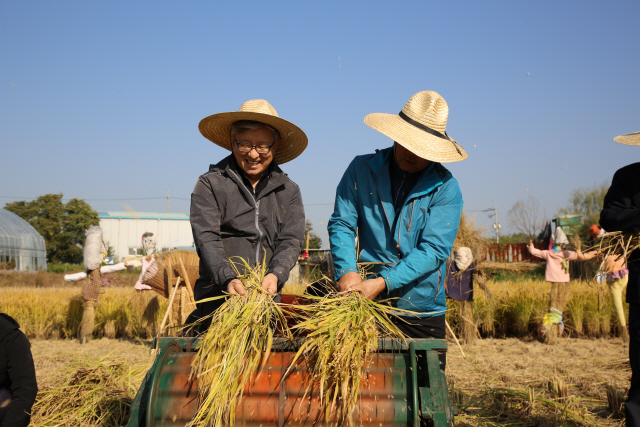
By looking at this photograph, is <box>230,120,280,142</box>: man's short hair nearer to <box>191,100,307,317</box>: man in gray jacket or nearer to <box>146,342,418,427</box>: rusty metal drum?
<box>191,100,307,317</box>: man in gray jacket

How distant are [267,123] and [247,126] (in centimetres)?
13

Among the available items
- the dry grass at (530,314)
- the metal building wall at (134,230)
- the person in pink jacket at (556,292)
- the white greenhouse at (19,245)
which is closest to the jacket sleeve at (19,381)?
the dry grass at (530,314)

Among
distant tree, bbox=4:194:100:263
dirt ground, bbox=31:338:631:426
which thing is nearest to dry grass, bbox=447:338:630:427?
dirt ground, bbox=31:338:631:426

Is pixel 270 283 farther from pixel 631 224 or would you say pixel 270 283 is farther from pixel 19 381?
pixel 631 224

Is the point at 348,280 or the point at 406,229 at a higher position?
the point at 406,229

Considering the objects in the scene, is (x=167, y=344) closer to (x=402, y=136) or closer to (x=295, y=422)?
(x=295, y=422)

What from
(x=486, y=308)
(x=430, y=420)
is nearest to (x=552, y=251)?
(x=486, y=308)

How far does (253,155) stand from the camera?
293 centimetres

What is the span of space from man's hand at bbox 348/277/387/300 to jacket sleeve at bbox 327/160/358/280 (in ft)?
0.64

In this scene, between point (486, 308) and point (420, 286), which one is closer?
point (420, 286)

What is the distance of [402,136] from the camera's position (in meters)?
2.76

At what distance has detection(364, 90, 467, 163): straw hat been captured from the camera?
8.89ft

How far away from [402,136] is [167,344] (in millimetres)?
1651

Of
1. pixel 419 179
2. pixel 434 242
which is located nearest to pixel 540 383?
pixel 434 242
